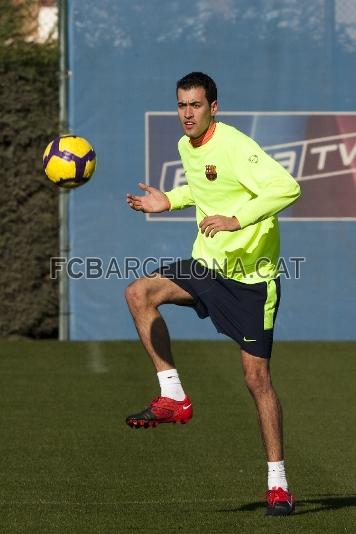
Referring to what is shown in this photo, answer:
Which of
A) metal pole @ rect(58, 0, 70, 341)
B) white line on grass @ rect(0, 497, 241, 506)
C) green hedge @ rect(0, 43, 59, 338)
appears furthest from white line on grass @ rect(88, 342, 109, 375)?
white line on grass @ rect(0, 497, 241, 506)

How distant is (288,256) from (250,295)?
321 inches

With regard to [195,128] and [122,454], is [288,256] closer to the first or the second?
[122,454]

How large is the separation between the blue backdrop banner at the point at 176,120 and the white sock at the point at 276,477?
27.1ft

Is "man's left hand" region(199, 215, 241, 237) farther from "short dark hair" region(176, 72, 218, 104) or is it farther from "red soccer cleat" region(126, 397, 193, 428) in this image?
"red soccer cleat" region(126, 397, 193, 428)

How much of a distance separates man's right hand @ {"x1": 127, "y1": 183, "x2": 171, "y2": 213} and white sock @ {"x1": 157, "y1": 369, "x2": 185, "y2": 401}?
0.90 meters

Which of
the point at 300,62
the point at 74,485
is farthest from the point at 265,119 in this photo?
the point at 74,485

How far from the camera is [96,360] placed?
47.2ft

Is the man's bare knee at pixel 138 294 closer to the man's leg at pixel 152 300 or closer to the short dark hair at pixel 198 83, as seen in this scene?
the man's leg at pixel 152 300

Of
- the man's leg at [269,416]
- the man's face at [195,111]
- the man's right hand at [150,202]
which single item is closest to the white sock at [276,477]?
the man's leg at [269,416]

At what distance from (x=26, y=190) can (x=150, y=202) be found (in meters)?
8.69

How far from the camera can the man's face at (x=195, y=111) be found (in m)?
7.33

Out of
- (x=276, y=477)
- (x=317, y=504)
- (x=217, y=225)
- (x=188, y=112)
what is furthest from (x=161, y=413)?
(x=188, y=112)

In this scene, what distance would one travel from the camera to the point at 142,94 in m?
15.6

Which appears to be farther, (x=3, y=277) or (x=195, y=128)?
(x=3, y=277)
